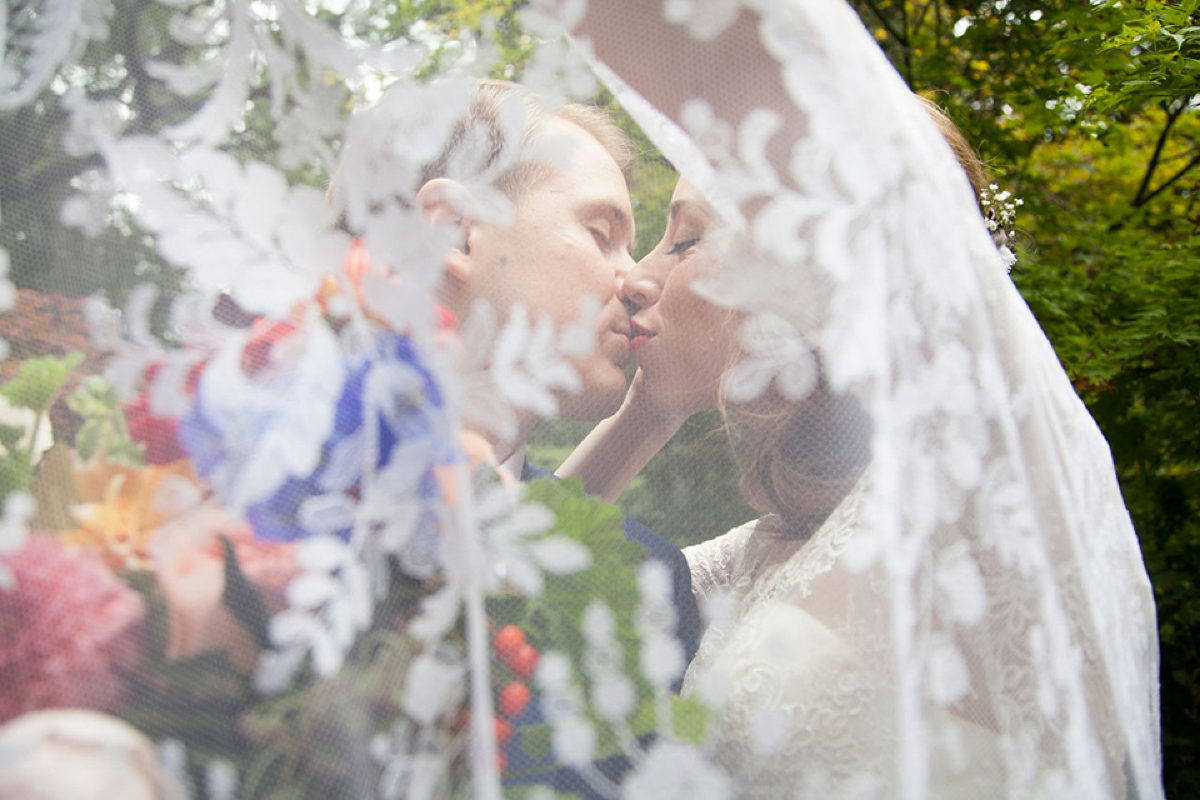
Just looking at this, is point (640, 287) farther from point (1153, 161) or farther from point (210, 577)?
point (1153, 161)

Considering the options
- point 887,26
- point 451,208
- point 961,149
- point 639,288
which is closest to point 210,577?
point 451,208

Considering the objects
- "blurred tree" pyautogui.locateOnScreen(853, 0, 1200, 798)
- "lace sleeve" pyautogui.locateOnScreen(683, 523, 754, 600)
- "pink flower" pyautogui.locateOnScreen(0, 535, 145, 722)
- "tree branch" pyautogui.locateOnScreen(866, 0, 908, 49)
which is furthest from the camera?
"tree branch" pyautogui.locateOnScreen(866, 0, 908, 49)

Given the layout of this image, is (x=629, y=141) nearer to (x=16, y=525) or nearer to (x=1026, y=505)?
(x=1026, y=505)

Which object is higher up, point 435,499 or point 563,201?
point 563,201

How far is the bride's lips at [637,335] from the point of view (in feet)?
3.21

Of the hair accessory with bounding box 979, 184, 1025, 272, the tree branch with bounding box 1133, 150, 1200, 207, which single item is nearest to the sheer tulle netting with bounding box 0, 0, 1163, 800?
the hair accessory with bounding box 979, 184, 1025, 272

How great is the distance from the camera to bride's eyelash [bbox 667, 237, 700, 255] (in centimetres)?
96

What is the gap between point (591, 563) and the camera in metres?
0.84

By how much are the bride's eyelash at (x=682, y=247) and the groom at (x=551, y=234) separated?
0.05 m

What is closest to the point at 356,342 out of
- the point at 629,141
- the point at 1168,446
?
the point at 629,141

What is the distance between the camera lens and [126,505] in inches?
29.0

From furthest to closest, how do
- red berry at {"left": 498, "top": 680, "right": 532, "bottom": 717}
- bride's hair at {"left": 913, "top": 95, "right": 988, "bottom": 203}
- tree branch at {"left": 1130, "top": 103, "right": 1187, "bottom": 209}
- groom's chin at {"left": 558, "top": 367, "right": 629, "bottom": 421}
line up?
1. tree branch at {"left": 1130, "top": 103, "right": 1187, "bottom": 209}
2. bride's hair at {"left": 913, "top": 95, "right": 988, "bottom": 203}
3. groom's chin at {"left": 558, "top": 367, "right": 629, "bottom": 421}
4. red berry at {"left": 498, "top": 680, "right": 532, "bottom": 717}

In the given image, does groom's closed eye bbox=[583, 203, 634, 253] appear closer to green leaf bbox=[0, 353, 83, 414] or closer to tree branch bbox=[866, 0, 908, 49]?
green leaf bbox=[0, 353, 83, 414]

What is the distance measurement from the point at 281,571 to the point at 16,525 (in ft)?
0.67
